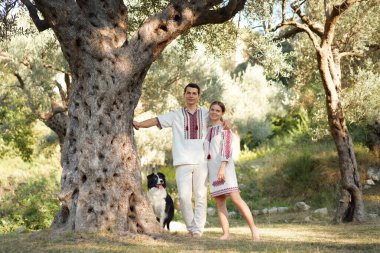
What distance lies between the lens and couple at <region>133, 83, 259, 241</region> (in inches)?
331

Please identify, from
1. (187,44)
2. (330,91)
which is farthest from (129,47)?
(330,91)

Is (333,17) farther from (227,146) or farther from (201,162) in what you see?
(201,162)

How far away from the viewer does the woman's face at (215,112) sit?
28.0ft

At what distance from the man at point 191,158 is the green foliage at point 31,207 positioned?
625cm

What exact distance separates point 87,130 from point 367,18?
9133mm

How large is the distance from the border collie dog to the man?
73 cm

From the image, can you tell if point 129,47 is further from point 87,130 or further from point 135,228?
point 135,228

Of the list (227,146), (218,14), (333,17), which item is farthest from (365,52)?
(227,146)

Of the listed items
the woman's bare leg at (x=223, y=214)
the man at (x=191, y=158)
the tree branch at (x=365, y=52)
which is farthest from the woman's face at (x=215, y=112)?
the tree branch at (x=365, y=52)

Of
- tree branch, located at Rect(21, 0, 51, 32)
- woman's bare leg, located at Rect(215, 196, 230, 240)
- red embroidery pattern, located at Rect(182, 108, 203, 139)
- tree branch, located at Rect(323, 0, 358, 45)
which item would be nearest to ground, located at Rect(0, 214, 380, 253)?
woman's bare leg, located at Rect(215, 196, 230, 240)

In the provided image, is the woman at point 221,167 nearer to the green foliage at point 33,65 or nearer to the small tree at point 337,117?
the small tree at point 337,117

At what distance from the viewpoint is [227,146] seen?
836cm

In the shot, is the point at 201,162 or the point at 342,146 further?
the point at 342,146

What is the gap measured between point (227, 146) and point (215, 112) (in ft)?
1.85
